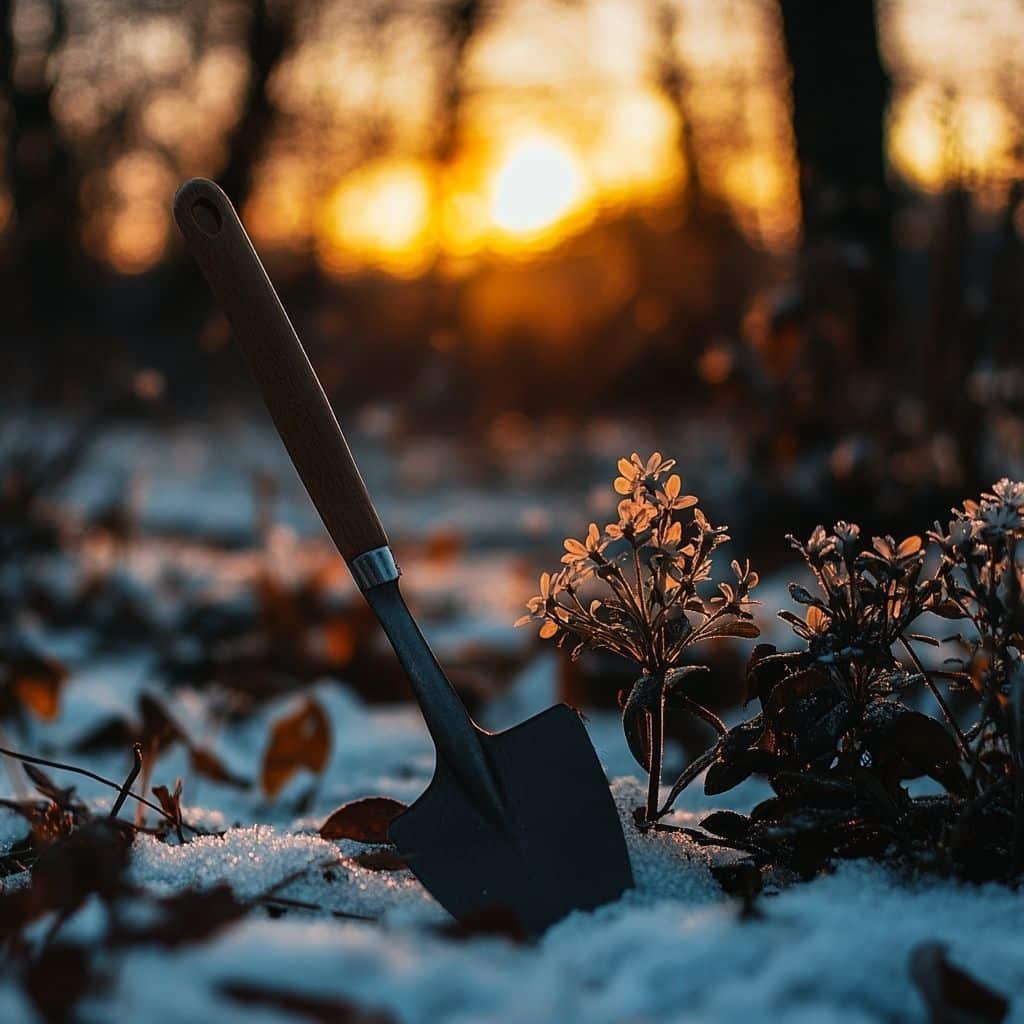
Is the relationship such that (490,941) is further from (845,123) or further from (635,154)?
(635,154)

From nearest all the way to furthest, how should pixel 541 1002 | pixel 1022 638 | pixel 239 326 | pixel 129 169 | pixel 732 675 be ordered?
1. pixel 541 1002
2. pixel 1022 638
3. pixel 239 326
4. pixel 732 675
5. pixel 129 169

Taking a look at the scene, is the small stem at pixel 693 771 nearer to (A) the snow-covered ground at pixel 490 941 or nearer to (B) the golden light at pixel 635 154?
(A) the snow-covered ground at pixel 490 941

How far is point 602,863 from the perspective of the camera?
45.1 inches

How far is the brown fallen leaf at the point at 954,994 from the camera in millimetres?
852

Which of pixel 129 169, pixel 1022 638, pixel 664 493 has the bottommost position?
pixel 1022 638

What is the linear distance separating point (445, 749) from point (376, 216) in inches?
512

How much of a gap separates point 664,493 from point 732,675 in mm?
1798

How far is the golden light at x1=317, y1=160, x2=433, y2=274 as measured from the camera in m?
12.4

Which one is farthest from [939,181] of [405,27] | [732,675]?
[405,27]

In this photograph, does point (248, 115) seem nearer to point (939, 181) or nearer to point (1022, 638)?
point (939, 181)

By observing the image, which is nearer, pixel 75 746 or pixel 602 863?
pixel 602 863

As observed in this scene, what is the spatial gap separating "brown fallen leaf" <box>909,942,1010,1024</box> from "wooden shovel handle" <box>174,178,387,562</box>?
71cm

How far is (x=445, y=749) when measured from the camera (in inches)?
49.5

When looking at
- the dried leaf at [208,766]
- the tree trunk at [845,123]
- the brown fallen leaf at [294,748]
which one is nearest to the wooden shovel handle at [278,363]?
the brown fallen leaf at [294,748]
